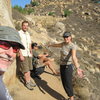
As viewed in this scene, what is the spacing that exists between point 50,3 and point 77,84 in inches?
1907

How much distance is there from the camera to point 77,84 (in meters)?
8.00

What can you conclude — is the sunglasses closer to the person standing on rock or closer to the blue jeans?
the person standing on rock

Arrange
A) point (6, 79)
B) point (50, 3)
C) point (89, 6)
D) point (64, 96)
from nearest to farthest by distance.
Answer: point (6, 79), point (64, 96), point (89, 6), point (50, 3)

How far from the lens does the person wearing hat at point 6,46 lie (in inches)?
60.0

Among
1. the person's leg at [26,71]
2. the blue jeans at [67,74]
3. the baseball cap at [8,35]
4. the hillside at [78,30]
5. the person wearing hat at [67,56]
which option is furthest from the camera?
the hillside at [78,30]

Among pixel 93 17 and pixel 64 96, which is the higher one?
pixel 93 17

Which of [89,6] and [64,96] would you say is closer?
[64,96]

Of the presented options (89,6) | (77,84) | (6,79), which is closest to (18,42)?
(6,79)

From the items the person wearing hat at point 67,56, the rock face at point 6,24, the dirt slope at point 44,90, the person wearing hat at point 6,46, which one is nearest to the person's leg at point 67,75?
the person wearing hat at point 67,56

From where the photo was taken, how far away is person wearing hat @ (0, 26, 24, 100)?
60.0 inches

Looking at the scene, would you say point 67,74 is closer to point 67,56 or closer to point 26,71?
point 67,56

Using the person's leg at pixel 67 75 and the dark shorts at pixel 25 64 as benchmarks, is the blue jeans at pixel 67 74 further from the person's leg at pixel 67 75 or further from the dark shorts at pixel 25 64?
the dark shorts at pixel 25 64

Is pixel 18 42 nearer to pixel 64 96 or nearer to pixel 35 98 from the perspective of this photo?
pixel 35 98

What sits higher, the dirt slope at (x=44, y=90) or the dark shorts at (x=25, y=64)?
the dark shorts at (x=25, y=64)
